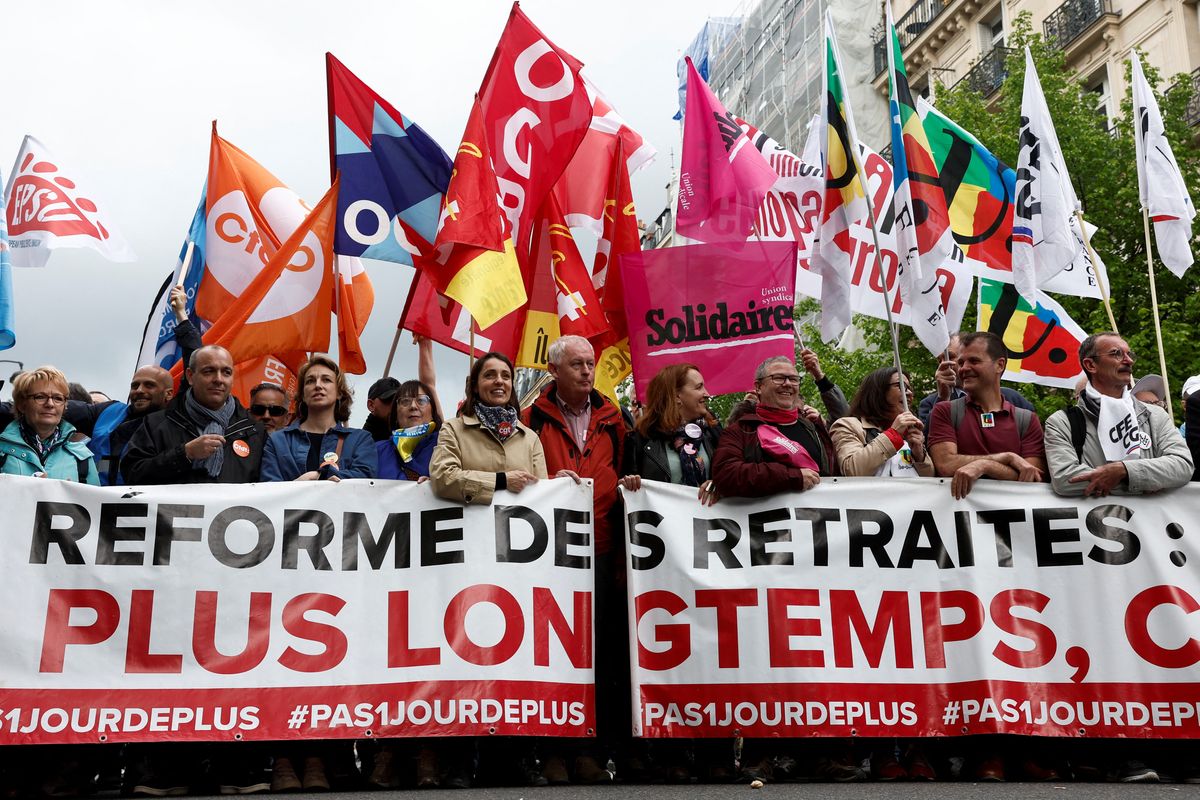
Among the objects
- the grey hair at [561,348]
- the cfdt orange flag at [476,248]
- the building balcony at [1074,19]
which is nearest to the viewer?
the grey hair at [561,348]

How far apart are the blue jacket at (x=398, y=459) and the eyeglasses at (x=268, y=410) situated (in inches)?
27.2

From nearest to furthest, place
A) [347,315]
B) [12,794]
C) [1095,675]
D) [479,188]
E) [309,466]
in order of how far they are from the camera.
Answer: [12,794]
[1095,675]
[309,466]
[479,188]
[347,315]

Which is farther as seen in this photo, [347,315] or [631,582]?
[347,315]

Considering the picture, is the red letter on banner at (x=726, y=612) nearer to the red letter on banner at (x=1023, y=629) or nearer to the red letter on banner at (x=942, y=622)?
the red letter on banner at (x=942, y=622)

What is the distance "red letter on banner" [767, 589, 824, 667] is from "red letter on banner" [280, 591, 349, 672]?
78.1 inches

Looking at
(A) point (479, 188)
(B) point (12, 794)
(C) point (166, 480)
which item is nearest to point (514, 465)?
(C) point (166, 480)

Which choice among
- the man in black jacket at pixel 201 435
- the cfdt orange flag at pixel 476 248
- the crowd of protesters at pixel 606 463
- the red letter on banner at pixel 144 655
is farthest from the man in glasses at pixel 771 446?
the red letter on banner at pixel 144 655

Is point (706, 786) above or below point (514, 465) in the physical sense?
below

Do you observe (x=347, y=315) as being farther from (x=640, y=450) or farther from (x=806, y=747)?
(x=806, y=747)

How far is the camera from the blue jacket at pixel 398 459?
6902 mm

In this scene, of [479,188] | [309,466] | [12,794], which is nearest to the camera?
[12,794]

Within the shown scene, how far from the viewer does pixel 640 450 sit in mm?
6695

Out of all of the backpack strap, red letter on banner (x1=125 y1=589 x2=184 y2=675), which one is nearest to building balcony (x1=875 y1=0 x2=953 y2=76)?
the backpack strap

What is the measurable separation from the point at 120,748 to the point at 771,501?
3.23 metres
